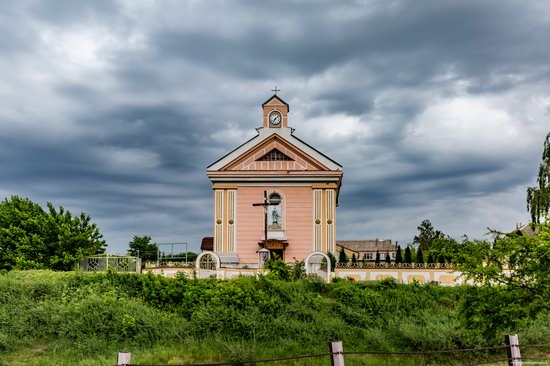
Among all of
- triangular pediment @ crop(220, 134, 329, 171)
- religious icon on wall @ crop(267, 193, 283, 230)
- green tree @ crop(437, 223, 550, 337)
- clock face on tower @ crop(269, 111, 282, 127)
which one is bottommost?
green tree @ crop(437, 223, 550, 337)

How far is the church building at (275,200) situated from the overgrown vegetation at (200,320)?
11162 millimetres

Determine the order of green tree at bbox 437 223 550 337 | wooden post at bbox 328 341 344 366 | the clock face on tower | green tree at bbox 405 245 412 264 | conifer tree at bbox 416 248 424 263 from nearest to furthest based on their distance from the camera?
wooden post at bbox 328 341 344 366
green tree at bbox 437 223 550 337
conifer tree at bbox 416 248 424 263
green tree at bbox 405 245 412 264
the clock face on tower

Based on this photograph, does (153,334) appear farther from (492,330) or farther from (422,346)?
(492,330)

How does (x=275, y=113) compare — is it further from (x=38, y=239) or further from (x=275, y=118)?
(x=38, y=239)

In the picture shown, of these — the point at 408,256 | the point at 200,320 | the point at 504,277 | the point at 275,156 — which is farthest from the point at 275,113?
the point at 504,277

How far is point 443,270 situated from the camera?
27.2m

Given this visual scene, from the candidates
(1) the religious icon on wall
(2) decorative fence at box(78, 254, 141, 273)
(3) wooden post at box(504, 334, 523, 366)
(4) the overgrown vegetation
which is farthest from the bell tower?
(3) wooden post at box(504, 334, 523, 366)

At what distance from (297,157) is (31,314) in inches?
708

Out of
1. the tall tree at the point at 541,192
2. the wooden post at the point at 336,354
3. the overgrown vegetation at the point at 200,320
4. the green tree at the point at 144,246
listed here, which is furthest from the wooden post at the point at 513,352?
the green tree at the point at 144,246

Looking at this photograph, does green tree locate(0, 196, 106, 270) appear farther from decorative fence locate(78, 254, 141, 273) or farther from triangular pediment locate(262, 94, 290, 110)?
triangular pediment locate(262, 94, 290, 110)

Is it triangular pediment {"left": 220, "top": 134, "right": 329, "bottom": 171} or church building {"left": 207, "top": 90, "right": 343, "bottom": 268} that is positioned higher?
triangular pediment {"left": 220, "top": 134, "right": 329, "bottom": 171}

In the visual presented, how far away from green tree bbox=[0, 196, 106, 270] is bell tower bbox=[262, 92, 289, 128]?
1156 centimetres

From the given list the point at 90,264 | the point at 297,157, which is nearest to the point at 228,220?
the point at 297,157

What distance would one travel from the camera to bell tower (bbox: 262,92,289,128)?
107 feet
